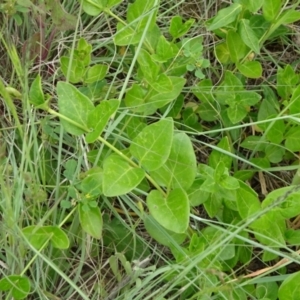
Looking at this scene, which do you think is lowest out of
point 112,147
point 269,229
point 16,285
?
point 16,285

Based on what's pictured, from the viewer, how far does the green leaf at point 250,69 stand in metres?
1.11

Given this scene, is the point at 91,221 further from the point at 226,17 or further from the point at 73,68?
the point at 226,17

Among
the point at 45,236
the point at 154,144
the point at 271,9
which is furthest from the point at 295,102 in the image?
the point at 45,236

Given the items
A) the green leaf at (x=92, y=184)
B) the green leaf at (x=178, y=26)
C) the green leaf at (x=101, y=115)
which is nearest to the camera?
the green leaf at (x=101, y=115)

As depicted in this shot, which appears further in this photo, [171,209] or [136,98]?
[136,98]

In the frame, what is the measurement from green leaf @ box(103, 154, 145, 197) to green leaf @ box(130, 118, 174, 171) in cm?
2

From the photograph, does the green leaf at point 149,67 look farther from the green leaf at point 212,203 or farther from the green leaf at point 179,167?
the green leaf at point 212,203

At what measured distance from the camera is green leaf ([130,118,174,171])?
35.1 inches

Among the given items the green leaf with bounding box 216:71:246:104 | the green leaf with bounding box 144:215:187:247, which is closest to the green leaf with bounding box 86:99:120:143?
the green leaf with bounding box 144:215:187:247

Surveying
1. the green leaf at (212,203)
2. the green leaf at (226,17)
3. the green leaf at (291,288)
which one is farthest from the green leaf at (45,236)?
the green leaf at (226,17)

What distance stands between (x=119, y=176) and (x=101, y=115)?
4.0 inches

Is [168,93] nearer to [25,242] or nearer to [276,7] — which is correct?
[276,7]

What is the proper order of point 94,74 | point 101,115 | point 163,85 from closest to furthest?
point 101,115
point 163,85
point 94,74

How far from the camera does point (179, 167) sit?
3.17 feet
